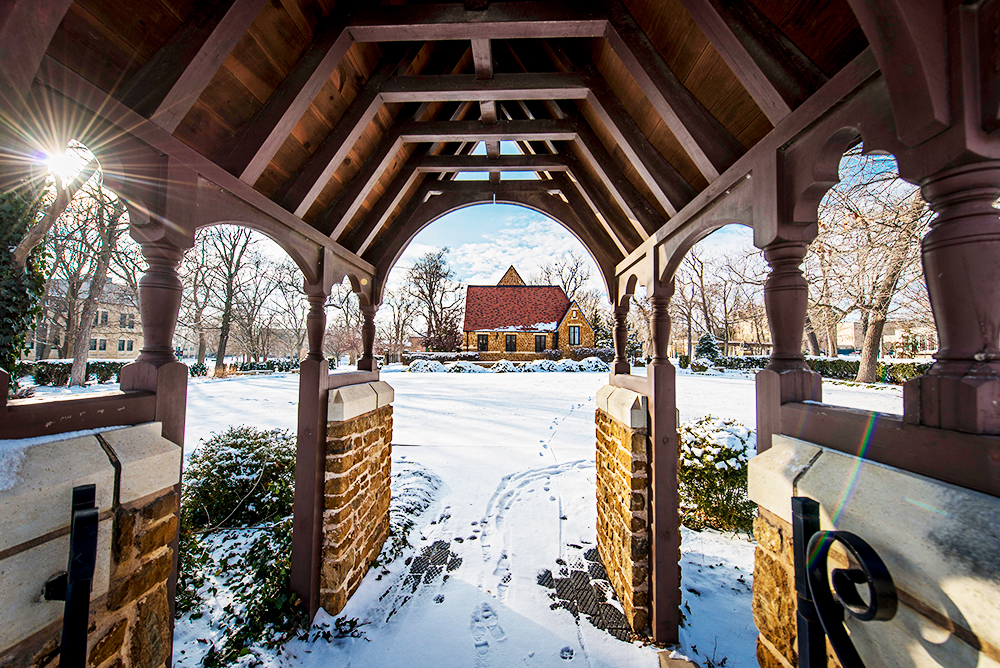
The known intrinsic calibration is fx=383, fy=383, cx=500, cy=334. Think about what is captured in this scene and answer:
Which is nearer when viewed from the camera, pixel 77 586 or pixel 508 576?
pixel 77 586

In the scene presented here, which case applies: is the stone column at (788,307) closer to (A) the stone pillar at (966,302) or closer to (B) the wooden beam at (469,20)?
(A) the stone pillar at (966,302)

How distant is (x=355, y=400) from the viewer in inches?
139

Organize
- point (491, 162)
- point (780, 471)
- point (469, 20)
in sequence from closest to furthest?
point (780, 471) → point (469, 20) → point (491, 162)

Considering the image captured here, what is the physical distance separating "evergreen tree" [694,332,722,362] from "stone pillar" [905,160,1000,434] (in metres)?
23.9

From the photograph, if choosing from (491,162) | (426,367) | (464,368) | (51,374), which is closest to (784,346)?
(491,162)

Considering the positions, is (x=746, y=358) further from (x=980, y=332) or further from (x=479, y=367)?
(x=980, y=332)

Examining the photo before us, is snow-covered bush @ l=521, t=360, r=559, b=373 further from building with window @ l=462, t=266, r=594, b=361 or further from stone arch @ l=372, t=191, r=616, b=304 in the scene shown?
stone arch @ l=372, t=191, r=616, b=304

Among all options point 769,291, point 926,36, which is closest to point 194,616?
point 769,291

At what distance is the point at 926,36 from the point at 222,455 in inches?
226

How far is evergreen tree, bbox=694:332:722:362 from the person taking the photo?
22.7 meters

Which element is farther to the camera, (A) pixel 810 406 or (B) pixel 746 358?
(B) pixel 746 358

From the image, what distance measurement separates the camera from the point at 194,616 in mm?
3018

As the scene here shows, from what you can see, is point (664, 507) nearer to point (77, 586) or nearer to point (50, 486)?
point (77, 586)

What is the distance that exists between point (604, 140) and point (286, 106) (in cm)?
273
